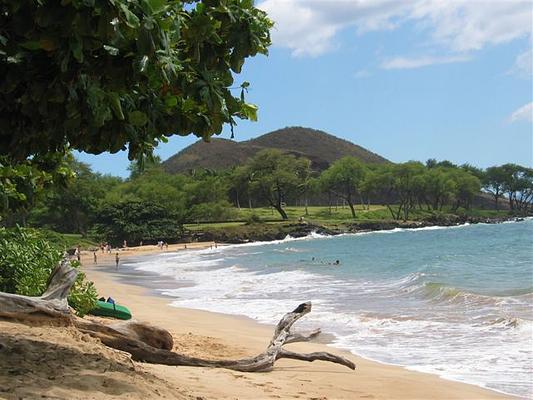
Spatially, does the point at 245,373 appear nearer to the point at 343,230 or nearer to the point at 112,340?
the point at 112,340

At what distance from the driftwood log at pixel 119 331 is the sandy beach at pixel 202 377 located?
0.19 metres

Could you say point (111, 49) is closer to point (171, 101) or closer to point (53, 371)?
point (171, 101)

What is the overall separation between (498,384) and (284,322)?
3057 millimetres

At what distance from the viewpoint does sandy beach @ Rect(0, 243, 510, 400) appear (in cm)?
480

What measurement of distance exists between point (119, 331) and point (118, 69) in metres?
4.26

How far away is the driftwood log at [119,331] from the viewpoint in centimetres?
661

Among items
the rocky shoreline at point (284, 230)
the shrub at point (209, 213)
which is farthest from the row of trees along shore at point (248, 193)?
the rocky shoreline at point (284, 230)

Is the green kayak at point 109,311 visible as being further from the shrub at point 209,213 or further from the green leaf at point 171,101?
the shrub at point 209,213

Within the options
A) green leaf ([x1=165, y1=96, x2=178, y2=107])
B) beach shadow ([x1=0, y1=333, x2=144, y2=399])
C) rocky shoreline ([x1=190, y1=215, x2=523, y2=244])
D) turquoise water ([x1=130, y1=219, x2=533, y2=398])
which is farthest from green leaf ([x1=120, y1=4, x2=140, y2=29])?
rocky shoreline ([x1=190, y1=215, x2=523, y2=244])

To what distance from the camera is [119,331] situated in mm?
7508

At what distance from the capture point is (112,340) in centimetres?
739

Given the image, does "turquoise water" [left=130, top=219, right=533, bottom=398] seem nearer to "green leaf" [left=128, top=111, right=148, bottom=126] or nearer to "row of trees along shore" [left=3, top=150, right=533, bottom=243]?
"green leaf" [left=128, top=111, right=148, bottom=126]

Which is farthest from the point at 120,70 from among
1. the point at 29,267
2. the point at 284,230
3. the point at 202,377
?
the point at 284,230

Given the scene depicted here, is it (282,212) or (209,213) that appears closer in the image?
(209,213)
